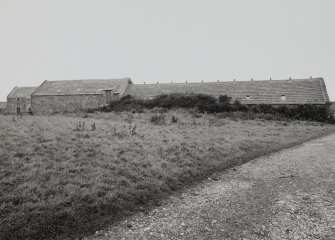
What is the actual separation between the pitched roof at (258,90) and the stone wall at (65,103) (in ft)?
22.3

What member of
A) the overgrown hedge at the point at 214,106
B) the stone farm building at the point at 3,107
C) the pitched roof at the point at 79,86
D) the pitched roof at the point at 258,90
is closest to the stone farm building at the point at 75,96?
the pitched roof at the point at 79,86

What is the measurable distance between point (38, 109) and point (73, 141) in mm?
39301

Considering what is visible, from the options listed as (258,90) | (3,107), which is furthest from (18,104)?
(258,90)

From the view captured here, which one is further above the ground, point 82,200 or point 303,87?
point 303,87

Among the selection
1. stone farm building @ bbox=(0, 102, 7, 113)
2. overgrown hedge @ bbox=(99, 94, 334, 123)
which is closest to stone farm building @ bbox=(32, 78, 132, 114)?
overgrown hedge @ bbox=(99, 94, 334, 123)

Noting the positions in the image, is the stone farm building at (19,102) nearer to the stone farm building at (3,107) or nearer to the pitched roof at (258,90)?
the stone farm building at (3,107)

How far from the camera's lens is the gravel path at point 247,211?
18.6 ft

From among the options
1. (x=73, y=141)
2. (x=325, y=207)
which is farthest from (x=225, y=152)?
(x=73, y=141)

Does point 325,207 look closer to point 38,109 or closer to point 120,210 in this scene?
point 120,210

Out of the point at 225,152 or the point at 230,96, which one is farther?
the point at 230,96

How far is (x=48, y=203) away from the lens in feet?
21.2

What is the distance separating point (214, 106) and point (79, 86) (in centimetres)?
2481

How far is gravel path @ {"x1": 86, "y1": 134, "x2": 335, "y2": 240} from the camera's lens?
5.67 m

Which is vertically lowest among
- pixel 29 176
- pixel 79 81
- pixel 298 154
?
pixel 298 154
